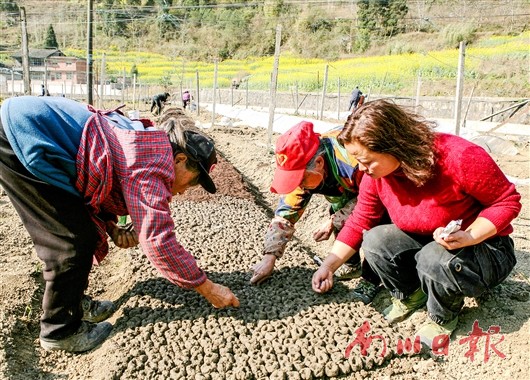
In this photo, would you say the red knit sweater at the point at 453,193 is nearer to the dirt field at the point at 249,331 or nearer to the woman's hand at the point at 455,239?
the woman's hand at the point at 455,239

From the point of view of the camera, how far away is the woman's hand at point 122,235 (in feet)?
8.42

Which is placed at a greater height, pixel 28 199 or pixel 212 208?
pixel 28 199

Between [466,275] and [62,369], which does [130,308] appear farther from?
[466,275]

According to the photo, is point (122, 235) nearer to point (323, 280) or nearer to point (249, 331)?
point (249, 331)

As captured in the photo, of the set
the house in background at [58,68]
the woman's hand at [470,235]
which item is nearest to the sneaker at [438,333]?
the woman's hand at [470,235]

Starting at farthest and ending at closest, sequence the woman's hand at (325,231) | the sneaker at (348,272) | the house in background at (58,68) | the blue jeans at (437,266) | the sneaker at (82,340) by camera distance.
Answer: the house in background at (58,68) → the woman's hand at (325,231) → the sneaker at (348,272) → the sneaker at (82,340) → the blue jeans at (437,266)

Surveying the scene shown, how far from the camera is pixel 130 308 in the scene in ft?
8.54

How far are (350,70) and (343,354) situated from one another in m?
30.5

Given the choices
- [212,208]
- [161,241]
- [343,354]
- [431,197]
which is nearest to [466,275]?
[431,197]

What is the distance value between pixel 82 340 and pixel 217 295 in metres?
0.73

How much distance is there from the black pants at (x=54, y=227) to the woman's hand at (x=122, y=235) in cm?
33

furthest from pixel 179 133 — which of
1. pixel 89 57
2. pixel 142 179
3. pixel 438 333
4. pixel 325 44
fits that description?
pixel 325 44

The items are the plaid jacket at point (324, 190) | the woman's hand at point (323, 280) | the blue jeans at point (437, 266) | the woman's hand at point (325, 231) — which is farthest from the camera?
the woman's hand at point (325, 231)

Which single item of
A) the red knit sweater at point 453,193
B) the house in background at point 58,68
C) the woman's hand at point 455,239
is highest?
the red knit sweater at point 453,193
